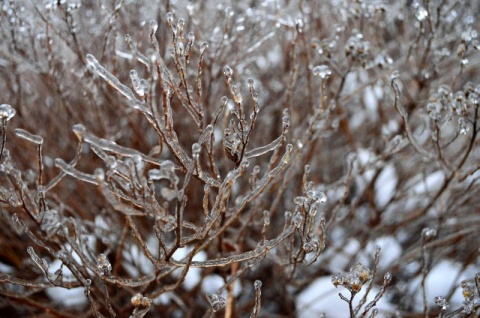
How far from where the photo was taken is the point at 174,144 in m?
1.80

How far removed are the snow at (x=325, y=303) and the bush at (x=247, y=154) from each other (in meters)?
0.01

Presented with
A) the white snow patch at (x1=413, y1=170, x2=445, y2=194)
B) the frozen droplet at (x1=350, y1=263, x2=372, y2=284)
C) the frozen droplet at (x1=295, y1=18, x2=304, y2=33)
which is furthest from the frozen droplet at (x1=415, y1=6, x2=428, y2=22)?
the white snow patch at (x1=413, y1=170, x2=445, y2=194)

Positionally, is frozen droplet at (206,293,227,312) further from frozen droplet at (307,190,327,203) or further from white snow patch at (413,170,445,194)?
white snow patch at (413,170,445,194)

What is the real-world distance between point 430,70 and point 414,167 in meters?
0.97

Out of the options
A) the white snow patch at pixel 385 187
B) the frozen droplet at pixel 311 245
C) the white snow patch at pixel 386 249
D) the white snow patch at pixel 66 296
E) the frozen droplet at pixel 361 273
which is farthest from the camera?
the white snow patch at pixel 385 187

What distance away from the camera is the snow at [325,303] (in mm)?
3281

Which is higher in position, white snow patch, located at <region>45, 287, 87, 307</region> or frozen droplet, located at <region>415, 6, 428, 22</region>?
frozen droplet, located at <region>415, 6, 428, 22</region>

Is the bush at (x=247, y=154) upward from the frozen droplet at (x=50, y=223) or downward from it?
upward

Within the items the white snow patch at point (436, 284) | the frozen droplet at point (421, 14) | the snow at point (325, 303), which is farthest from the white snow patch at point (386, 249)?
the frozen droplet at point (421, 14)

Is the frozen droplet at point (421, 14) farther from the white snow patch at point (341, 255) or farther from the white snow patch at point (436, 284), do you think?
the white snow patch at point (436, 284)

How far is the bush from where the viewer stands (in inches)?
78.5

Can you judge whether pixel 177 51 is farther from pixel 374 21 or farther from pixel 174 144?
pixel 374 21

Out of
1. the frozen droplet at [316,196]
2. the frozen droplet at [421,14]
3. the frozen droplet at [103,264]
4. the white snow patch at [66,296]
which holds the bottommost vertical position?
the frozen droplet at [103,264]

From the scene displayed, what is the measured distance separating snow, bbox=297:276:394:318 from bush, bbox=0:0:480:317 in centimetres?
1
